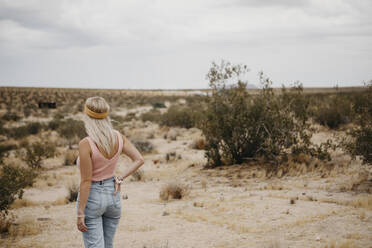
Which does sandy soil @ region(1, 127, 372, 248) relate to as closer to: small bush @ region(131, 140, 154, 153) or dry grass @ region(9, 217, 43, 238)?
dry grass @ region(9, 217, 43, 238)

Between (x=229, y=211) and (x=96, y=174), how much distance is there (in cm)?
460

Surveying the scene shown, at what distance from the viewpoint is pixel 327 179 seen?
8961mm

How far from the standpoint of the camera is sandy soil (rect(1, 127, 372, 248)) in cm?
557

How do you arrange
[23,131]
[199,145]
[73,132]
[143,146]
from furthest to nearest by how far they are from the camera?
[23,131] → [73,132] → [143,146] → [199,145]

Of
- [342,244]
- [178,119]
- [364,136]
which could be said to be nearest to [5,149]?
[178,119]

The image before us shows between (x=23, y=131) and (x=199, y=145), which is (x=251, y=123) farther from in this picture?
(x=23, y=131)

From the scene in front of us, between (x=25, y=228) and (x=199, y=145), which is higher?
(x=199, y=145)

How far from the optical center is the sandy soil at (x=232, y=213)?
5.57 m

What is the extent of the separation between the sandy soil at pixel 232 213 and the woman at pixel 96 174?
2.64 meters

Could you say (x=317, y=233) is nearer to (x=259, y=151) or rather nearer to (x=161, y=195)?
(x=161, y=195)

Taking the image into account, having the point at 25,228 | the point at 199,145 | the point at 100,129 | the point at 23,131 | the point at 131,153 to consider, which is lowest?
the point at 25,228

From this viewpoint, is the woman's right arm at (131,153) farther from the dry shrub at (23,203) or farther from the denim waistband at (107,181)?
the dry shrub at (23,203)

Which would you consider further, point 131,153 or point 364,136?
point 364,136

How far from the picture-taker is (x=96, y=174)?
3.04m
